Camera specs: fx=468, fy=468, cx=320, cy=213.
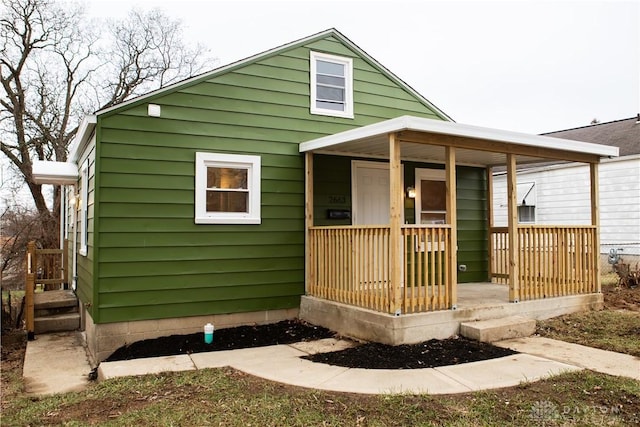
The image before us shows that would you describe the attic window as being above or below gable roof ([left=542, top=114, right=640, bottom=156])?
below

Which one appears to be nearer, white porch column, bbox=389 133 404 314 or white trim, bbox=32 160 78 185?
white porch column, bbox=389 133 404 314

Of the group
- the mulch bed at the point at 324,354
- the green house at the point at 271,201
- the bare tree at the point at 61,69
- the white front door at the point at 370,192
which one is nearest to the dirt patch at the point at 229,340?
the mulch bed at the point at 324,354

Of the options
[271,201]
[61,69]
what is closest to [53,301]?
[271,201]

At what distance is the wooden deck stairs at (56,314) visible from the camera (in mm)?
7859

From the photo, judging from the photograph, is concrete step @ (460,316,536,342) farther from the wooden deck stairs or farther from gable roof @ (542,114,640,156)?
gable roof @ (542,114,640,156)

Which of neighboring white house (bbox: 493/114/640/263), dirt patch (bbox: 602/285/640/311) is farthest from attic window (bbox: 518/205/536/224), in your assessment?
dirt patch (bbox: 602/285/640/311)

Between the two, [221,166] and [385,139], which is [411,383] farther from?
[221,166]

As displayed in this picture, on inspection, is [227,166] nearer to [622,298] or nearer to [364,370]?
[364,370]

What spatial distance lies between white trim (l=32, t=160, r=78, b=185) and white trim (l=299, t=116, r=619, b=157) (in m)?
4.73

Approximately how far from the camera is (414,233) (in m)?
5.55

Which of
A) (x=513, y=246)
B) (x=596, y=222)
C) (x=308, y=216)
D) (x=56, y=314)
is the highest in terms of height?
(x=308, y=216)

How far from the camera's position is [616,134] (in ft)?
45.4

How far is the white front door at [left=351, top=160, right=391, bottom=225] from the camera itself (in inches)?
306

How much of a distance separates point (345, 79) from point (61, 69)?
566 inches
